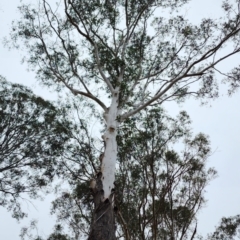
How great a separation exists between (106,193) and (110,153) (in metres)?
0.90

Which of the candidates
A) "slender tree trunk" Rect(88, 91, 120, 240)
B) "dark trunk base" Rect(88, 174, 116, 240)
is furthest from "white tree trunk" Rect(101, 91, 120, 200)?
"dark trunk base" Rect(88, 174, 116, 240)

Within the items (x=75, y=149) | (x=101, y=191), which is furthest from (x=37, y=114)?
(x=101, y=191)

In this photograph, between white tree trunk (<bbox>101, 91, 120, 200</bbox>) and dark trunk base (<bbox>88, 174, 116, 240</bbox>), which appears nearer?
dark trunk base (<bbox>88, 174, 116, 240</bbox>)

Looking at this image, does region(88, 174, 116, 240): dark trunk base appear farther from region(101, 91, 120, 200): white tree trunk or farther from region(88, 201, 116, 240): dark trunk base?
region(101, 91, 120, 200): white tree trunk

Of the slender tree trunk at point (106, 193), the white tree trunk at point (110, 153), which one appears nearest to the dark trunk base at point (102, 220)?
the slender tree trunk at point (106, 193)

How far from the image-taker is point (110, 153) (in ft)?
18.3

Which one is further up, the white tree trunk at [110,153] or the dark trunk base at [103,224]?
the white tree trunk at [110,153]

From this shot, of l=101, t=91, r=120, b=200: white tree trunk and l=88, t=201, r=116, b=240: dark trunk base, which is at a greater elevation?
l=101, t=91, r=120, b=200: white tree trunk

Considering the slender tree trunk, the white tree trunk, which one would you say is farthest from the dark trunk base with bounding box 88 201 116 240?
the white tree trunk

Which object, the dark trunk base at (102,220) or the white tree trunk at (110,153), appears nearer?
the dark trunk base at (102,220)

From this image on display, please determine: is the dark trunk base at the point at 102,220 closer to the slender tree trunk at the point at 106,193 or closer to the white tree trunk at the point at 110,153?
the slender tree trunk at the point at 106,193

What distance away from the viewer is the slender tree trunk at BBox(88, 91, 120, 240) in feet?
13.5

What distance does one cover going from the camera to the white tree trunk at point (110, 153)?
5.04 m

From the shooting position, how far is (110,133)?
19.7ft
